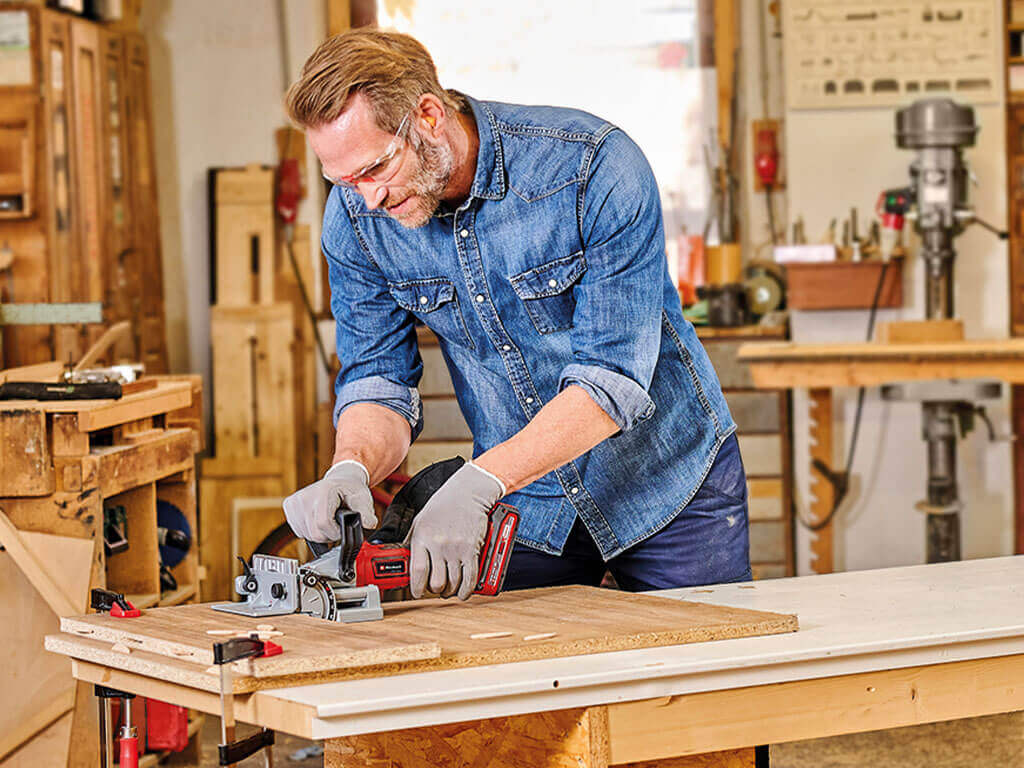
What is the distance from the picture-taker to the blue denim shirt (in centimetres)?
192

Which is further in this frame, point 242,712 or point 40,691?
point 40,691

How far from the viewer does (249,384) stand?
17.2 ft

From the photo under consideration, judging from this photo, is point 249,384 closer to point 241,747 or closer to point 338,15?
point 338,15

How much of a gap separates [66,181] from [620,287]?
330 cm

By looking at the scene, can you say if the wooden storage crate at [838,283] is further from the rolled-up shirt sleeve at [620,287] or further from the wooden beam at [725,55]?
the rolled-up shirt sleeve at [620,287]

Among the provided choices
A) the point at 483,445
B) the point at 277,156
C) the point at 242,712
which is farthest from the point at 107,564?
the point at 277,156

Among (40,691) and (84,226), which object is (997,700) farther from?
(84,226)

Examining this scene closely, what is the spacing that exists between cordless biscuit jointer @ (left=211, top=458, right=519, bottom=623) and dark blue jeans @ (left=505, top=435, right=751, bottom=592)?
0.29 meters

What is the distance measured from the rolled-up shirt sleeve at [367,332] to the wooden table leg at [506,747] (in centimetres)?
56

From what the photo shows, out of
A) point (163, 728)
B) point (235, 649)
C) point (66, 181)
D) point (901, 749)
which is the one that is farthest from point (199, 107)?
point (235, 649)

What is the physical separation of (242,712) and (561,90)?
14.4ft

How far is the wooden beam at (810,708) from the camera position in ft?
5.16

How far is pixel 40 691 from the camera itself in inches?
114

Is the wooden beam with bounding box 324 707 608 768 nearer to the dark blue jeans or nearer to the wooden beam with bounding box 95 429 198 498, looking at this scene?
the dark blue jeans
